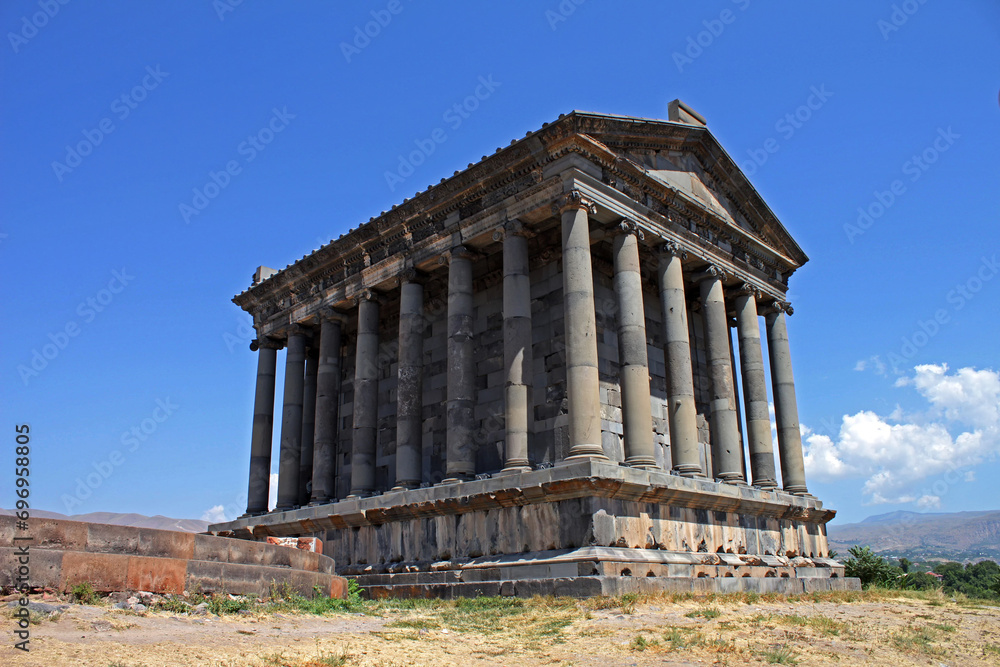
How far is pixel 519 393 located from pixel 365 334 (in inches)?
307

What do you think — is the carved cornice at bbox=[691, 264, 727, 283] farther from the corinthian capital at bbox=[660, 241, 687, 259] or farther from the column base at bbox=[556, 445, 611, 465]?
the column base at bbox=[556, 445, 611, 465]

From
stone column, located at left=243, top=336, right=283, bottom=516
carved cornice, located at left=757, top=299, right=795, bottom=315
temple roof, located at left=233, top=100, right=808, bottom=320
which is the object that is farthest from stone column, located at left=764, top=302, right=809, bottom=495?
stone column, located at left=243, top=336, right=283, bottom=516

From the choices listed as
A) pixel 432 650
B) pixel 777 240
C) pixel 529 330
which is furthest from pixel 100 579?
pixel 777 240

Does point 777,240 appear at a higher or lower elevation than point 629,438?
higher

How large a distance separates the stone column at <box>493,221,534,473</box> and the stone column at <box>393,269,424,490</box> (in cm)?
364

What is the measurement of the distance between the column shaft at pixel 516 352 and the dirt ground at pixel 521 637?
16.9 ft

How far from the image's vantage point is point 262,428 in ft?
102

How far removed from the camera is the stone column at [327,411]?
27.6 meters

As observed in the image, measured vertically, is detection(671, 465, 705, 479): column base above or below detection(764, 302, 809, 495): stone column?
below

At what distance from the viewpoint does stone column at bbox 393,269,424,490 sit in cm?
2372

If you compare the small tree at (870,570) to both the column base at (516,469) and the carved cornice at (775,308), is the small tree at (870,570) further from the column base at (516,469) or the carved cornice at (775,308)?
the column base at (516,469)

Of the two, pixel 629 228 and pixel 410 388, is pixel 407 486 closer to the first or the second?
pixel 410 388

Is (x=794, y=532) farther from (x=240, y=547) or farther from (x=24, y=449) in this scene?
(x=24, y=449)

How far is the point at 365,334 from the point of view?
26906 millimetres
